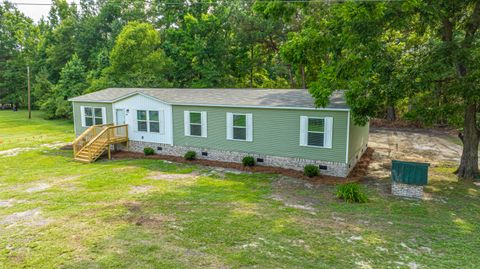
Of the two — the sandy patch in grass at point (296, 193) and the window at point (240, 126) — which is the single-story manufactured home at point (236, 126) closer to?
the window at point (240, 126)

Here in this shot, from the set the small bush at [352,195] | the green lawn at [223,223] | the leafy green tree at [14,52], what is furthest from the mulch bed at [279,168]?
the leafy green tree at [14,52]

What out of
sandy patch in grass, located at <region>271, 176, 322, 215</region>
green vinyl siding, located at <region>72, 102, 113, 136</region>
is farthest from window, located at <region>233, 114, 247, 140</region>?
green vinyl siding, located at <region>72, 102, 113, 136</region>

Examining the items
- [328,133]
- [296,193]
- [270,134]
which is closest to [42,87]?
[270,134]

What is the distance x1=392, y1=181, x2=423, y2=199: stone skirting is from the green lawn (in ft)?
1.63

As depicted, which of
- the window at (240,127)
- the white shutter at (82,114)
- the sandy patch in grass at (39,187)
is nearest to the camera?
the sandy patch in grass at (39,187)

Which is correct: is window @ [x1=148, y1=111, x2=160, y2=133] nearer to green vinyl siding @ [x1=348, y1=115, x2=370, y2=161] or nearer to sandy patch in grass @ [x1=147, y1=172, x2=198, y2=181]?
sandy patch in grass @ [x1=147, y1=172, x2=198, y2=181]

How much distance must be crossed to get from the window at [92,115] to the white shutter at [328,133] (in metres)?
12.2

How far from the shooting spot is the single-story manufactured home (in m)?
12.5

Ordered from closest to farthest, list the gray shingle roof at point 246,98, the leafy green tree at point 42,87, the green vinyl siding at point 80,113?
the gray shingle roof at point 246,98
the green vinyl siding at point 80,113
the leafy green tree at point 42,87

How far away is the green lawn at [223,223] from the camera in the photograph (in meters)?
6.13

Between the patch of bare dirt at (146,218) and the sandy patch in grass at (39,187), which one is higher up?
the patch of bare dirt at (146,218)

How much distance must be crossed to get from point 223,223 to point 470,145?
1018cm

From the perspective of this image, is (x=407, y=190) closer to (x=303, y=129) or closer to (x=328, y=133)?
(x=328, y=133)

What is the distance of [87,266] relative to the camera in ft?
19.0
